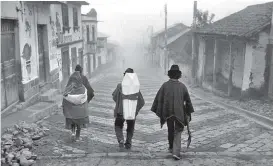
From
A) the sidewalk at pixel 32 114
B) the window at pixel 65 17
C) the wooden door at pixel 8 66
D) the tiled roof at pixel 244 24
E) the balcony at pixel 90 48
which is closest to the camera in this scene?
the sidewalk at pixel 32 114

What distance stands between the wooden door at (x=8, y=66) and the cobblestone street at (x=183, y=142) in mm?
1142

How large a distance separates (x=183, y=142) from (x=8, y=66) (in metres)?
4.93

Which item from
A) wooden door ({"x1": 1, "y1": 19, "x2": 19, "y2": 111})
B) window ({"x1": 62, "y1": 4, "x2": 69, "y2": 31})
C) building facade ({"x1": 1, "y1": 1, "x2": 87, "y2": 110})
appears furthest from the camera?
window ({"x1": 62, "y1": 4, "x2": 69, "y2": 31})

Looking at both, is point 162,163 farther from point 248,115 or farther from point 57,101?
point 57,101

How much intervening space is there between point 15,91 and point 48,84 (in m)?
3.32

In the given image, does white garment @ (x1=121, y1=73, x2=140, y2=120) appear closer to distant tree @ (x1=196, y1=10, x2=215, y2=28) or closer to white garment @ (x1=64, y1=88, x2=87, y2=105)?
white garment @ (x1=64, y1=88, x2=87, y2=105)

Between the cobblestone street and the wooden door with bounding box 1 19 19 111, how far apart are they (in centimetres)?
114

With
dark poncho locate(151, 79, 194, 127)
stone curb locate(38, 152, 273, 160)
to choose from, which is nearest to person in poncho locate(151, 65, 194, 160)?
dark poncho locate(151, 79, 194, 127)

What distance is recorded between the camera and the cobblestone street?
5.62 meters

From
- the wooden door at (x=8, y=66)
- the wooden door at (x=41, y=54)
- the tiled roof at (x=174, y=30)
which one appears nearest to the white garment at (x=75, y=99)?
the wooden door at (x=8, y=66)

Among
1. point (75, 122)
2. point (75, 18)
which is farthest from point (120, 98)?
point (75, 18)

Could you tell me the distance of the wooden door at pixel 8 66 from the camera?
756 cm

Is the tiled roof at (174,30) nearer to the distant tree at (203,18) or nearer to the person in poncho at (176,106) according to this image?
the distant tree at (203,18)

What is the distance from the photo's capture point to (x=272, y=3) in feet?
45.8
